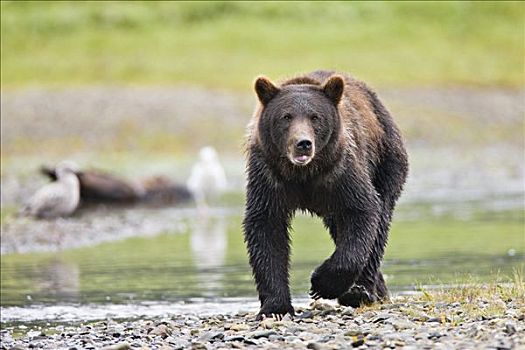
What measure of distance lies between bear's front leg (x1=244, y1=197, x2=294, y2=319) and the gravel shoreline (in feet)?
0.68

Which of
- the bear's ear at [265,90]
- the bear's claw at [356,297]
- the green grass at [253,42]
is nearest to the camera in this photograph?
the bear's ear at [265,90]

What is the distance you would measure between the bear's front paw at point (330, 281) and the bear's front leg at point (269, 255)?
246mm

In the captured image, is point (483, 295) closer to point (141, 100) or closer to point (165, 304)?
point (165, 304)

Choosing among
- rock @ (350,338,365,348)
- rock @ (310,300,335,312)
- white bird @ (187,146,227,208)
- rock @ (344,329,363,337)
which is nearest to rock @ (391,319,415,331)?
rock @ (344,329,363,337)

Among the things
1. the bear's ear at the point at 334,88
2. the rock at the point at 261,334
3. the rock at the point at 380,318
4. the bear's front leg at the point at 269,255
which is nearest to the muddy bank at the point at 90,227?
the bear's front leg at the point at 269,255

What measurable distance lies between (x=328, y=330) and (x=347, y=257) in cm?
118

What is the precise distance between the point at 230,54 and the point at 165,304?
169 ft

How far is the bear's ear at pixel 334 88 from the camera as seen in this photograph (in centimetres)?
908

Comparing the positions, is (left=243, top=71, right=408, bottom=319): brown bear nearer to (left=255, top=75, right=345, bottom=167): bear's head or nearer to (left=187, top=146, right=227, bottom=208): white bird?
(left=255, top=75, right=345, bottom=167): bear's head

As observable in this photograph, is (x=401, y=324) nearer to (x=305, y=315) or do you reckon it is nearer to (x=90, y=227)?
(x=305, y=315)

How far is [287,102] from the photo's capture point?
898 centimetres

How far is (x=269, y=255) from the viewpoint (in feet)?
30.1

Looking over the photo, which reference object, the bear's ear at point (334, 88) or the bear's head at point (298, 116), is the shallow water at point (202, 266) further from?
the bear's ear at point (334, 88)

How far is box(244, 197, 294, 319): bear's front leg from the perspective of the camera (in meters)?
9.16
